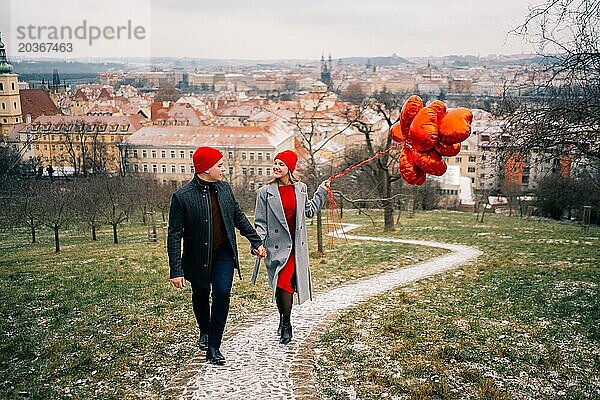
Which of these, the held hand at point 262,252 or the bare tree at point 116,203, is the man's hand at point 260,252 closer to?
the held hand at point 262,252

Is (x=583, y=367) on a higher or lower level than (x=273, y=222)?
lower

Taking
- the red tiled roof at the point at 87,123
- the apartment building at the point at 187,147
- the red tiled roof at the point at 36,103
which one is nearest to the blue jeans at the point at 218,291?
the red tiled roof at the point at 87,123

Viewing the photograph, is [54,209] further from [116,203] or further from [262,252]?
[262,252]

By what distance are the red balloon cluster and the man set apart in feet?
7.70

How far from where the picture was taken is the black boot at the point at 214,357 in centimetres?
625

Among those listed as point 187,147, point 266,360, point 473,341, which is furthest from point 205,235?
point 187,147

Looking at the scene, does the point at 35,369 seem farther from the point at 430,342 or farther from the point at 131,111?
the point at 131,111

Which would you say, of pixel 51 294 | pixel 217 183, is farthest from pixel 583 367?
pixel 51 294

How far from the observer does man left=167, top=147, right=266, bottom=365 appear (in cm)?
589

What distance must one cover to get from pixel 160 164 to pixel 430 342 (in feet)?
197

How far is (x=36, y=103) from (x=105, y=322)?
152ft

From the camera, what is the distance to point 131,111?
8269 centimetres

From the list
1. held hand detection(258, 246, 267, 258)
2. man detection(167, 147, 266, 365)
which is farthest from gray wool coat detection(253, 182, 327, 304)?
man detection(167, 147, 266, 365)

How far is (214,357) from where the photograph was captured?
246 inches
